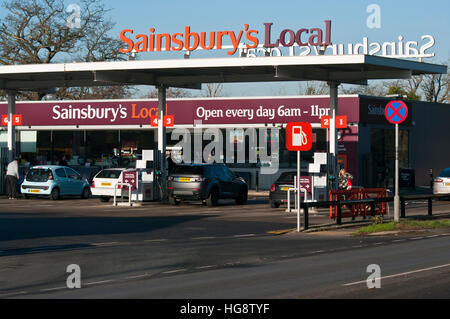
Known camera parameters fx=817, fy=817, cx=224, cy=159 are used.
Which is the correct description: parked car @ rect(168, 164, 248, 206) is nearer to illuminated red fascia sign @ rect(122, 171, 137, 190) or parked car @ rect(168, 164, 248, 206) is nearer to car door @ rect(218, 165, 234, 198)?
car door @ rect(218, 165, 234, 198)

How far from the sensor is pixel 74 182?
35.5 m

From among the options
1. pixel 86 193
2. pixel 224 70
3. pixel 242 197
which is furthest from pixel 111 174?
pixel 224 70

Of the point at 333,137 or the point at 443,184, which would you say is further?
the point at 443,184

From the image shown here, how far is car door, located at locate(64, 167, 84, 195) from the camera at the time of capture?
116 ft

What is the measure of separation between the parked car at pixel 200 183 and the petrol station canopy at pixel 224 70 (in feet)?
12.7

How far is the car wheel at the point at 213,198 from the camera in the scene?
31.4m

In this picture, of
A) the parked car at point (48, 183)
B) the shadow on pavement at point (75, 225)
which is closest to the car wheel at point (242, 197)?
the shadow on pavement at point (75, 225)

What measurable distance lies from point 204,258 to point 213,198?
1567 centimetres

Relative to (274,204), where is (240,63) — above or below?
above

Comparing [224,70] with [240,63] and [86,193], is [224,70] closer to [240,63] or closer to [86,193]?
[240,63]

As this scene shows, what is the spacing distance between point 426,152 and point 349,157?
9128 mm
